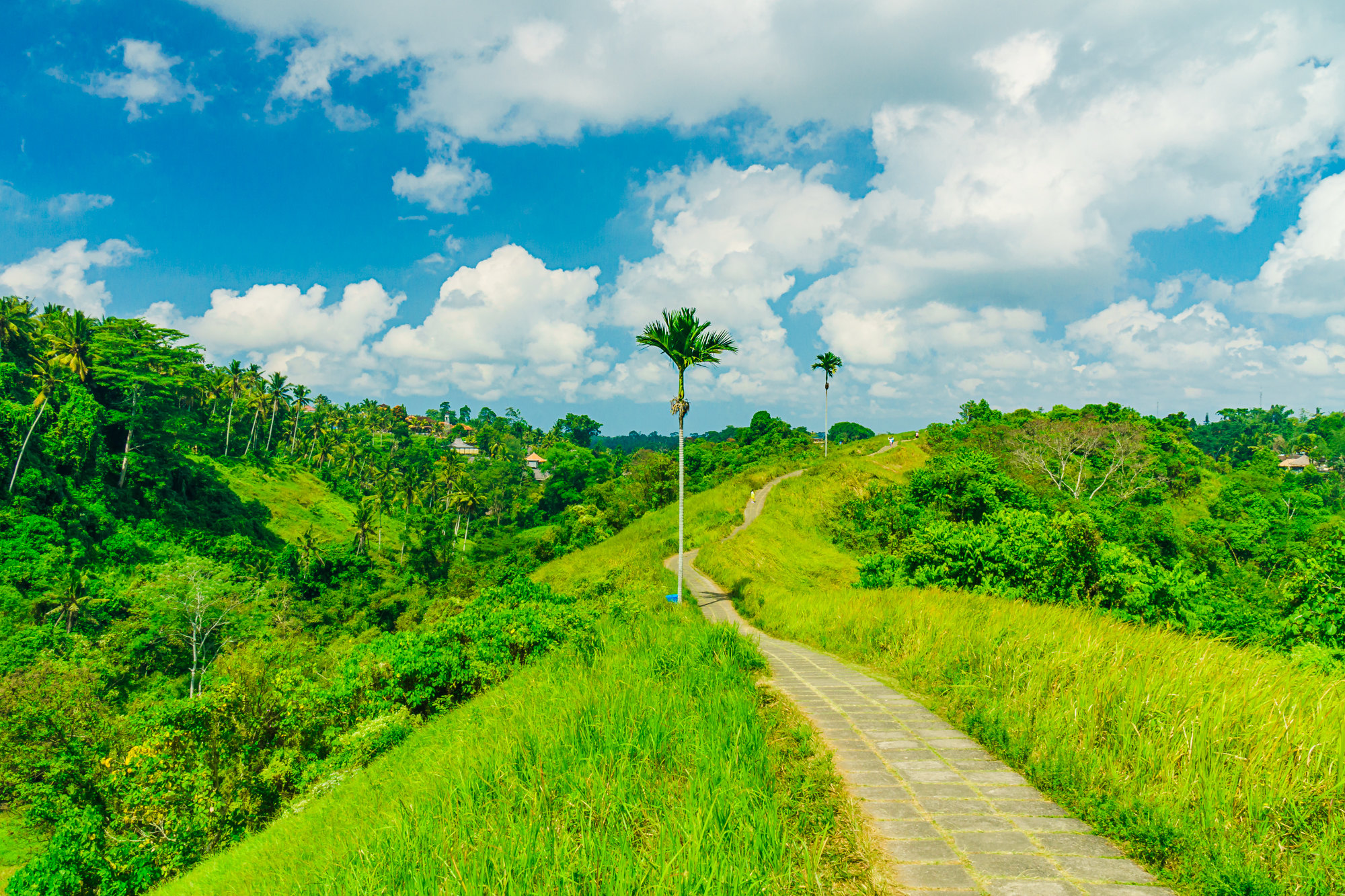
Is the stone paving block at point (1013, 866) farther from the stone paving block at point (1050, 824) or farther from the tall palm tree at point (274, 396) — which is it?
the tall palm tree at point (274, 396)

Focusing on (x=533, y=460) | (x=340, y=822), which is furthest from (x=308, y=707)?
(x=533, y=460)

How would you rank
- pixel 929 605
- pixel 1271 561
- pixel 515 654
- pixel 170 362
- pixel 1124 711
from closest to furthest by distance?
pixel 1124 711, pixel 929 605, pixel 515 654, pixel 1271 561, pixel 170 362

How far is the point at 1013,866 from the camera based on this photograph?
9.66ft

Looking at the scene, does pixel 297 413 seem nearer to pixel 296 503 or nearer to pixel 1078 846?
pixel 296 503

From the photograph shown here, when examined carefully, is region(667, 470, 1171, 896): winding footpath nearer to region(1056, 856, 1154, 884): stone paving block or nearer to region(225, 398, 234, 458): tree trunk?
region(1056, 856, 1154, 884): stone paving block

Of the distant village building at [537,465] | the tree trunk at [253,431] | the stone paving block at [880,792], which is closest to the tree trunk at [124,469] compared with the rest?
the tree trunk at [253,431]

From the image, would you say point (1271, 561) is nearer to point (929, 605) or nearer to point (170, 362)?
point (929, 605)

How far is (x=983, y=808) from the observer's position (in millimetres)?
3500

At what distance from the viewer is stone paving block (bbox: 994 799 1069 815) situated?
347 centimetres

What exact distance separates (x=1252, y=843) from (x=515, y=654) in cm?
1053

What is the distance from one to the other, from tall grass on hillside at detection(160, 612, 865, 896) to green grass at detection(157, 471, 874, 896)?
0.04ft

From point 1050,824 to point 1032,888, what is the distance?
767mm

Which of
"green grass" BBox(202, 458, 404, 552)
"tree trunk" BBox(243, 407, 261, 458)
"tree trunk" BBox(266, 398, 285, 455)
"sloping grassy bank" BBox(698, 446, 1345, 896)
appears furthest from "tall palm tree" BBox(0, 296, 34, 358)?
"sloping grassy bank" BBox(698, 446, 1345, 896)

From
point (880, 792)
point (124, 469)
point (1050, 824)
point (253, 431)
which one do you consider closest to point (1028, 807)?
point (1050, 824)
